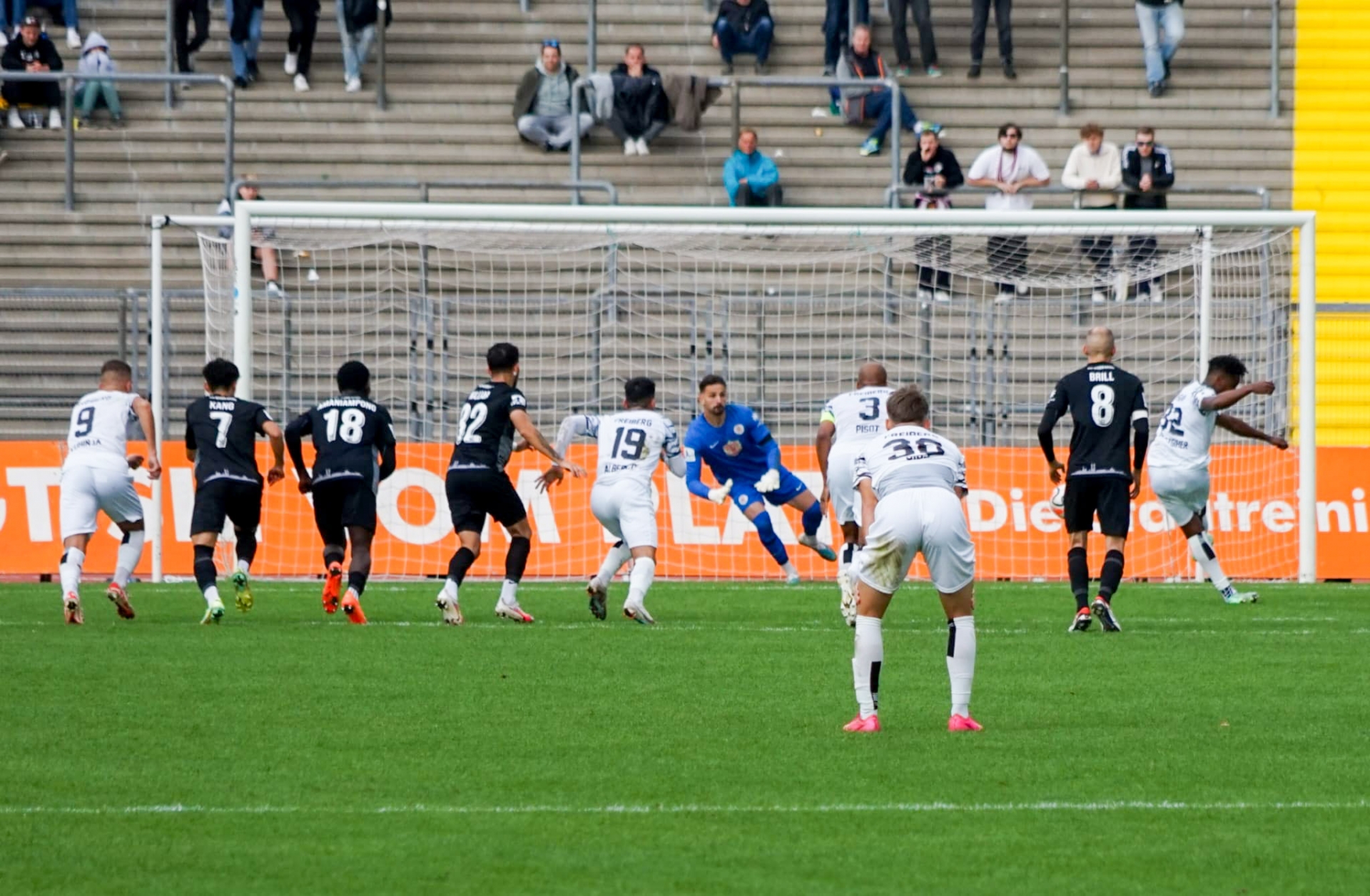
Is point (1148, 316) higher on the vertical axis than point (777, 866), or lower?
higher

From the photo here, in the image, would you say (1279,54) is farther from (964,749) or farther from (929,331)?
(964,749)

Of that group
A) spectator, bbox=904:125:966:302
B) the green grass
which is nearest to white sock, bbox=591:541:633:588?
the green grass

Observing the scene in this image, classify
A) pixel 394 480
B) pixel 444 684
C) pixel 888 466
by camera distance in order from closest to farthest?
pixel 888 466 < pixel 444 684 < pixel 394 480

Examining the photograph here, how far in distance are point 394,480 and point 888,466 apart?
11598 mm

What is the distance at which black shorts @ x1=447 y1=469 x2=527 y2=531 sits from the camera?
1534 centimetres

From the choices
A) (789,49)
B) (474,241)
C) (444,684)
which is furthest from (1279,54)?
(444,684)

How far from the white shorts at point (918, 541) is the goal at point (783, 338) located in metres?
10.4

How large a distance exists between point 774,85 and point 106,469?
500 inches

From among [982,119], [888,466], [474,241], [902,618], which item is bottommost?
[902,618]

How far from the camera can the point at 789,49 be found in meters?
28.0

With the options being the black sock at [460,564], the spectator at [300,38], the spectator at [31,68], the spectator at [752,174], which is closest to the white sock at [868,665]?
the black sock at [460,564]

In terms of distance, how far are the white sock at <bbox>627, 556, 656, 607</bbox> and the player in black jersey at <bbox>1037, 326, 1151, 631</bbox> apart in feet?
9.99

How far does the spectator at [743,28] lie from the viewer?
88.8ft

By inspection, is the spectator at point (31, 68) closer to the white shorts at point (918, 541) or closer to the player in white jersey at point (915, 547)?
the player in white jersey at point (915, 547)
